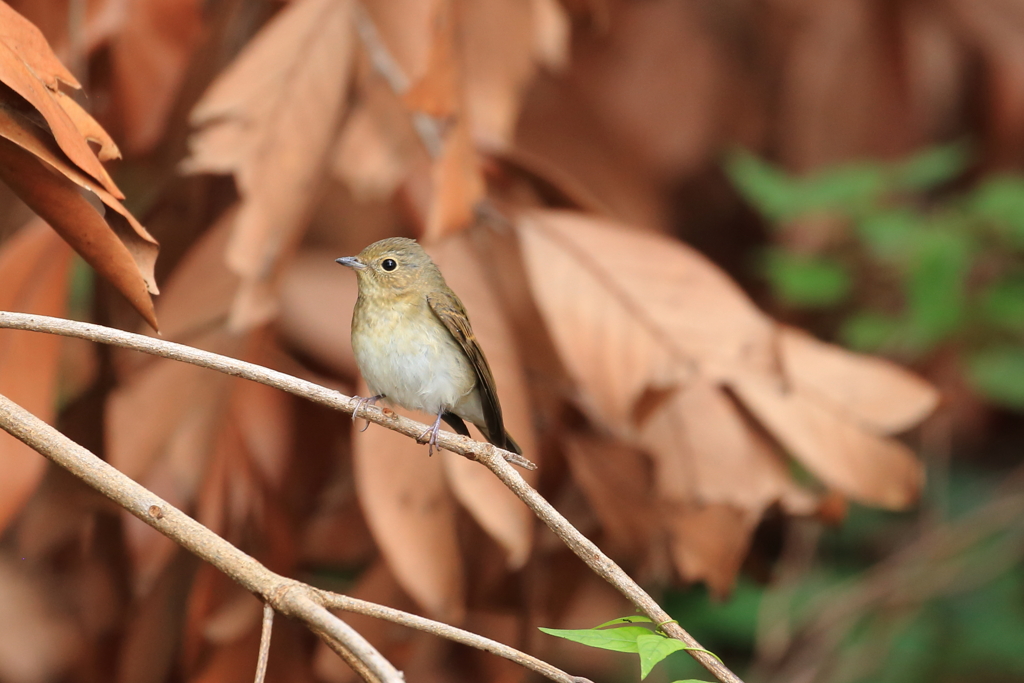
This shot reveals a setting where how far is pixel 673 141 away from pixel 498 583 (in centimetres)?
253

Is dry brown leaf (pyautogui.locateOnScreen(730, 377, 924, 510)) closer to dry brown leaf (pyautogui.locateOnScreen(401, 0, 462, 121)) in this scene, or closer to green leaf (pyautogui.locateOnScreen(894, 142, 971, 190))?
dry brown leaf (pyautogui.locateOnScreen(401, 0, 462, 121))

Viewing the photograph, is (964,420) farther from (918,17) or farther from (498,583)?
(498,583)

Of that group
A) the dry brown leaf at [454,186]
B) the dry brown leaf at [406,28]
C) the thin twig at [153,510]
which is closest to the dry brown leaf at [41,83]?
the thin twig at [153,510]

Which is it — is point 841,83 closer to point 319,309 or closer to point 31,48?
point 319,309

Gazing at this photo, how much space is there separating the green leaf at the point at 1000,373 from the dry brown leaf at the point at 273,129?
289 cm

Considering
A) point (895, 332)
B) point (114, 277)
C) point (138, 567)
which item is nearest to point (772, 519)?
point (895, 332)

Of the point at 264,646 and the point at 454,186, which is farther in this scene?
the point at 454,186

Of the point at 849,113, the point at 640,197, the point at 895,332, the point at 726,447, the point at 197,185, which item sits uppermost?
the point at 849,113

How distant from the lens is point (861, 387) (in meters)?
2.81

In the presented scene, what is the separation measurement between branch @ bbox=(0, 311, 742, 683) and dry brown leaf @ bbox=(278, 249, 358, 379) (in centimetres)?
175

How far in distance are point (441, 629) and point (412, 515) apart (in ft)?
4.11

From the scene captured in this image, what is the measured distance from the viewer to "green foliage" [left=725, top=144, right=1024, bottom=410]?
3.81 meters

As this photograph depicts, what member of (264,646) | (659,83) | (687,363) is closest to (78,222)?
(264,646)

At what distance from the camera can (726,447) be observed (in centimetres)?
270
